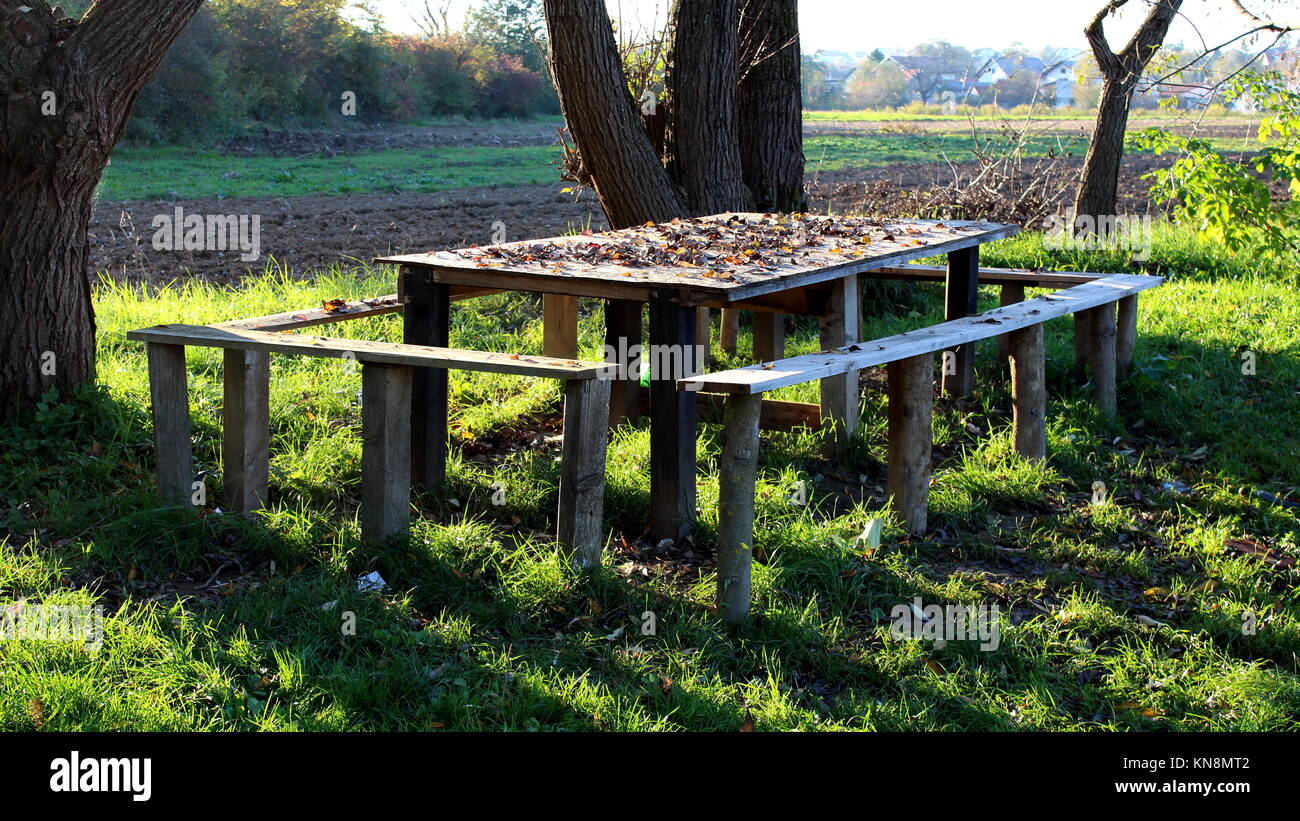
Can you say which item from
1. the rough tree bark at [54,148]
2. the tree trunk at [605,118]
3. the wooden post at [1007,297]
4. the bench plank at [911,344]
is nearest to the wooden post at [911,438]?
the bench plank at [911,344]

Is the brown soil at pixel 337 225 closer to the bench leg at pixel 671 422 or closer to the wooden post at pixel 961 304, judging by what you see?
the wooden post at pixel 961 304

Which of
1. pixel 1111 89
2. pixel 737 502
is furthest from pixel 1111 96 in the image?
pixel 737 502

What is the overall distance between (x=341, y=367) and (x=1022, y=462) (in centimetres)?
375

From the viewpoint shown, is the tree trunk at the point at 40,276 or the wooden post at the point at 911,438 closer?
the wooden post at the point at 911,438

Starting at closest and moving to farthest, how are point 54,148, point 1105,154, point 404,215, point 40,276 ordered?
1. point 54,148
2. point 40,276
3. point 1105,154
4. point 404,215

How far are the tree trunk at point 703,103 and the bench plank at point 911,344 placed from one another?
8.40ft

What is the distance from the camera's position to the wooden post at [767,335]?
7.16m

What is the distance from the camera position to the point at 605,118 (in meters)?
7.67

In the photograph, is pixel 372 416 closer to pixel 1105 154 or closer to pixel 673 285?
pixel 673 285

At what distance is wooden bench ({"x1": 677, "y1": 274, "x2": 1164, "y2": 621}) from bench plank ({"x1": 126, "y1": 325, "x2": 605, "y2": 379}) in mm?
458

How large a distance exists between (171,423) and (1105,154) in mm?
10124

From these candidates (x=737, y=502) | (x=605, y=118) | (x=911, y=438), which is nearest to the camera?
(x=737, y=502)

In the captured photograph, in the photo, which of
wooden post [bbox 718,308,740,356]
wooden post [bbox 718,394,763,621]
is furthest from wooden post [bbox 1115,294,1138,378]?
wooden post [bbox 718,394,763,621]
